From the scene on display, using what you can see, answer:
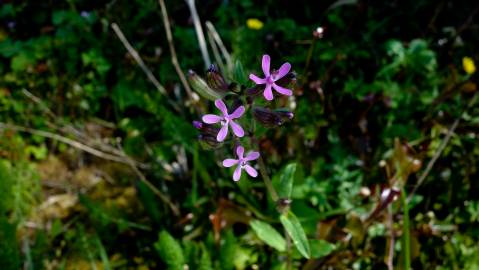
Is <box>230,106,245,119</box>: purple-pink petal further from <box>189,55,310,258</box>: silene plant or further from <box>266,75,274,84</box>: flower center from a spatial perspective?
<box>266,75,274,84</box>: flower center

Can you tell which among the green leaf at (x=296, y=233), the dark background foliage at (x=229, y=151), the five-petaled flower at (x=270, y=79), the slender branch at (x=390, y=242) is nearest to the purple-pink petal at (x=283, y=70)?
the five-petaled flower at (x=270, y=79)

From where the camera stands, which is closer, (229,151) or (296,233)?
(296,233)

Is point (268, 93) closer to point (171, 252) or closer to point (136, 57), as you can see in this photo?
point (171, 252)

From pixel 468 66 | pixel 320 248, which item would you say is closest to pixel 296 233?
pixel 320 248

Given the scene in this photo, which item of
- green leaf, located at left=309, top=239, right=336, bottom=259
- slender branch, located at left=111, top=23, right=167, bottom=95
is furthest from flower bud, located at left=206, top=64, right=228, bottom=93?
slender branch, located at left=111, top=23, right=167, bottom=95

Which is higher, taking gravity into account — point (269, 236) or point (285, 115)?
point (285, 115)

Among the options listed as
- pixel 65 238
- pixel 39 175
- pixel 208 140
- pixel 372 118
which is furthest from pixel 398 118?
pixel 39 175

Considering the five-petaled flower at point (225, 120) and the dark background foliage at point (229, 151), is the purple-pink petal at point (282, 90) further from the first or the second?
the dark background foliage at point (229, 151)
